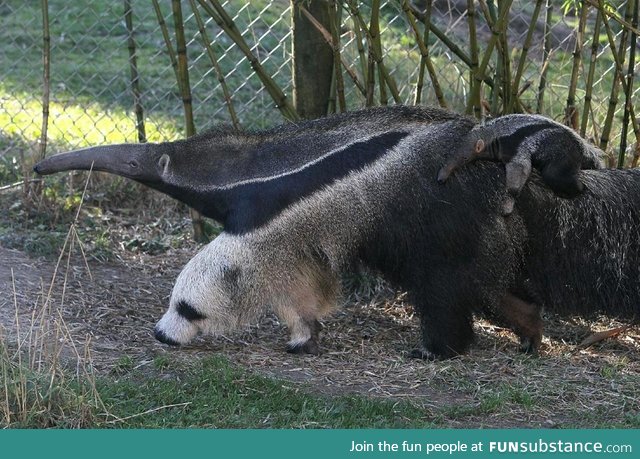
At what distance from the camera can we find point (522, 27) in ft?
47.2

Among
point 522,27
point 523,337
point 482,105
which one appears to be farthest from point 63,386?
point 522,27

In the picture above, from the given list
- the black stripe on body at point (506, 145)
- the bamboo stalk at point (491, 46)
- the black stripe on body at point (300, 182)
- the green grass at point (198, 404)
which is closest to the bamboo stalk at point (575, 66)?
the bamboo stalk at point (491, 46)

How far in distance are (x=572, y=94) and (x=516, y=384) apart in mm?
2579

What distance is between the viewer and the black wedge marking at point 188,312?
6.39 meters

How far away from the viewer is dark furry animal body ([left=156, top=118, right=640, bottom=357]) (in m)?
6.24

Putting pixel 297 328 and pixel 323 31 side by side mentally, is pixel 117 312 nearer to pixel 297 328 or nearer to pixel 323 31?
pixel 297 328

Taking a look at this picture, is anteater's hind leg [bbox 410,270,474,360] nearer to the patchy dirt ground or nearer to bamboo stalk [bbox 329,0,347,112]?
the patchy dirt ground

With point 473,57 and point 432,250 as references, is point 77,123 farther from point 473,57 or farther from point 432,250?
point 432,250

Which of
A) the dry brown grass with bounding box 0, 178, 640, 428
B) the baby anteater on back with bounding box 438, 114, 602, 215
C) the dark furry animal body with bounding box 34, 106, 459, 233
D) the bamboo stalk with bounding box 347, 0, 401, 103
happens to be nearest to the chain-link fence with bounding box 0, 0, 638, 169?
the bamboo stalk with bounding box 347, 0, 401, 103

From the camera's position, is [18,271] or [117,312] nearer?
[117,312]

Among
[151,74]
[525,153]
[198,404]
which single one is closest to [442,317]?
[525,153]

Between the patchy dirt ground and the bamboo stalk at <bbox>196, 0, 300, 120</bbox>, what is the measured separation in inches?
54.3

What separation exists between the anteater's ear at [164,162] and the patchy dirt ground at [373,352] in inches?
35.5

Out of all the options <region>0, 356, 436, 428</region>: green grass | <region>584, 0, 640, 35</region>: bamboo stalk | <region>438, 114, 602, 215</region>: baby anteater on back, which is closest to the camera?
<region>0, 356, 436, 428</region>: green grass
